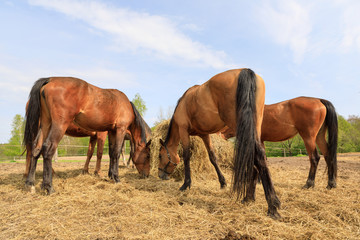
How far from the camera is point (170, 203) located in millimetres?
3432

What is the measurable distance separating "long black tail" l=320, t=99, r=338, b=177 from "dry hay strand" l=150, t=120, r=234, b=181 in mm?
2878

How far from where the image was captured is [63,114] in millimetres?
4090

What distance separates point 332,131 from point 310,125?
56 centimetres

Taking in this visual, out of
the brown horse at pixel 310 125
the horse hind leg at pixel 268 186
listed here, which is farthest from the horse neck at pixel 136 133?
the horse hind leg at pixel 268 186

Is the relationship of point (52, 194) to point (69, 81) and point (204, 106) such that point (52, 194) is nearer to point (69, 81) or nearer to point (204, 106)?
point (69, 81)

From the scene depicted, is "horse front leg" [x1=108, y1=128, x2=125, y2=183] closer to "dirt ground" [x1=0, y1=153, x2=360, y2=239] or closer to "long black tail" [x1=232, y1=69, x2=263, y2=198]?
"dirt ground" [x1=0, y1=153, x2=360, y2=239]

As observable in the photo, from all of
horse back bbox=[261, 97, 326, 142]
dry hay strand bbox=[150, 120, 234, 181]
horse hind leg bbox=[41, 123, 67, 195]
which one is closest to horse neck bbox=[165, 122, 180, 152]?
dry hay strand bbox=[150, 120, 234, 181]

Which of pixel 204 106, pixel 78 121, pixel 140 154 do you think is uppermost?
pixel 204 106

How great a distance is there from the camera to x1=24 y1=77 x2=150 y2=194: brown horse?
404 cm

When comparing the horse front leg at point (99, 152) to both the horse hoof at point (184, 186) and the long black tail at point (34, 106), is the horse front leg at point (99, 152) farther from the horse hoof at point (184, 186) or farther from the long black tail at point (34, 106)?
the horse hoof at point (184, 186)

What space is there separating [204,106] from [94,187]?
2.91m

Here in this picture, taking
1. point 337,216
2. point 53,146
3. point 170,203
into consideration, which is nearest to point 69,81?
point 53,146

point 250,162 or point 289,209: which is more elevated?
point 250,162

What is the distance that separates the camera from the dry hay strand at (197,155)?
622 centimetres
